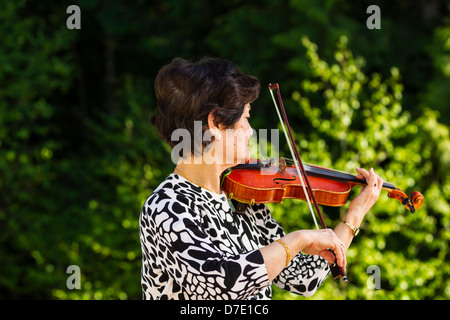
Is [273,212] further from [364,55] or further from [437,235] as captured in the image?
[364,55]

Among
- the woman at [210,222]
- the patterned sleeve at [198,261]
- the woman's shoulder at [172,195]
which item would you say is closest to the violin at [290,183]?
the woman at [210,222]

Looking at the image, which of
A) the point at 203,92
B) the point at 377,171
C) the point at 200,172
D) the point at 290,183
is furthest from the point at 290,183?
the point at 377,171

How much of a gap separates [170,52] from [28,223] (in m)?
2.90

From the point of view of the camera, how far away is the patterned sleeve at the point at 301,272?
1.76 meters

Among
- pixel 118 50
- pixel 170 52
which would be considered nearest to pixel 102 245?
pixel 170 52

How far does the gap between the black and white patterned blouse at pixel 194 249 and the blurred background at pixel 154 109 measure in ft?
8.31

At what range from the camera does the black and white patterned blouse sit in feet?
4.53

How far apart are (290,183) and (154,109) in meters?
4.54

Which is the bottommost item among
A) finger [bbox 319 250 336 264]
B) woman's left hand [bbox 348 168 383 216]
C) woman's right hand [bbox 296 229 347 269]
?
finger [bbox 319 250 336 264]

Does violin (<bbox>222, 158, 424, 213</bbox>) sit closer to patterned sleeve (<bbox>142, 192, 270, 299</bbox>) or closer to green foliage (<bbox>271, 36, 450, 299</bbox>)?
patterned sleeve (<bbox>142, 192, 270, 299</bbox>)

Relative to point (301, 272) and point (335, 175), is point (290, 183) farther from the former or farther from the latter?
point (301, 272)

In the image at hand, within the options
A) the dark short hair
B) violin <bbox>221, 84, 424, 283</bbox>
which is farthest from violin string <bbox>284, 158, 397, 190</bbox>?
the dark short hair

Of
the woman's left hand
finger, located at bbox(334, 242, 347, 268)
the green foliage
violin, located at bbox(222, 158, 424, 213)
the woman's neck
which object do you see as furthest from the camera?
→ the green foliage

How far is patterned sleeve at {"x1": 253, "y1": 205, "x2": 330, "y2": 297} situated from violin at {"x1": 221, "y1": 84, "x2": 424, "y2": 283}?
0.13 m
